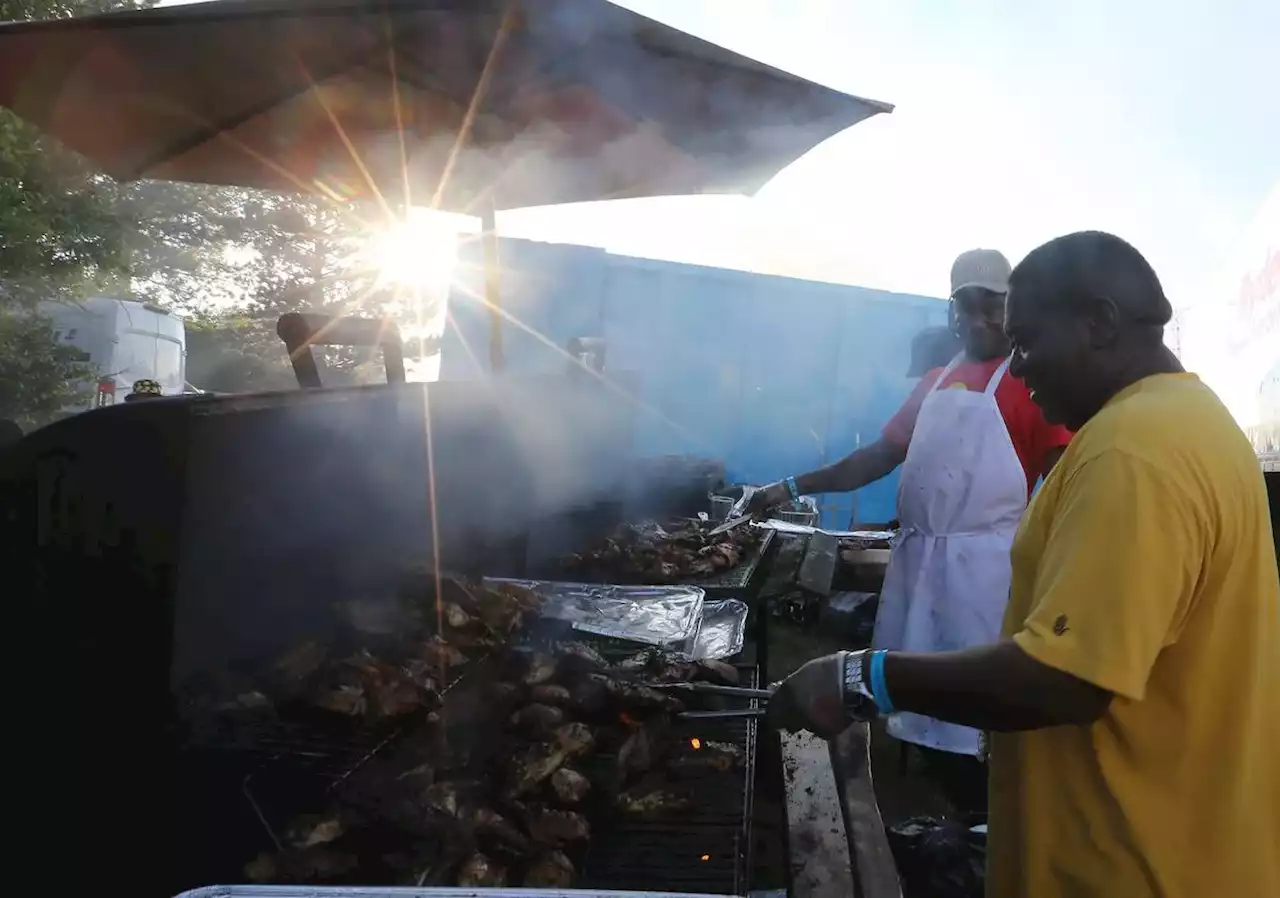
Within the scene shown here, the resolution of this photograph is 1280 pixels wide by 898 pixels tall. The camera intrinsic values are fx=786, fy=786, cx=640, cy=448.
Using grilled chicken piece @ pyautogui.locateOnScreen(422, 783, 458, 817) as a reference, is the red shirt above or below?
above

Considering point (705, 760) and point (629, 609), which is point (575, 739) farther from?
point (629, 609)

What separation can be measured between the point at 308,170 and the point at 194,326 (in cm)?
2200

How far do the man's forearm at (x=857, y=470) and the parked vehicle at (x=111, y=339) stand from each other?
11175 millimetres

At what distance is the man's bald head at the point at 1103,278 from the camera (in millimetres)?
1499

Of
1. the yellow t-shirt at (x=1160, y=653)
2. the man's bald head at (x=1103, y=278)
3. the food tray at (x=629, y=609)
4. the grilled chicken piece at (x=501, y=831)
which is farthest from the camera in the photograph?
the food tray at (x=629, y=609)

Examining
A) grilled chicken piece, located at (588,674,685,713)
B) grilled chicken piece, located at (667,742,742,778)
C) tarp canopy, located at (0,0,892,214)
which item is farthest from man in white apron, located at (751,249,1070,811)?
grilled chicken piece, located at (667,742,742,778)

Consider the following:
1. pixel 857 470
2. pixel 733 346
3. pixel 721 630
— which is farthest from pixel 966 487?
pixel 733 346

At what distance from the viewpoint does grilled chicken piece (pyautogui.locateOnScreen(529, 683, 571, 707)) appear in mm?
2623

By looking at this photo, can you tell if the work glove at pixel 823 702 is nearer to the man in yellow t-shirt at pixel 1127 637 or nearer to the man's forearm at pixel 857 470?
the man in yellow t-shirt at pixel 1127 637

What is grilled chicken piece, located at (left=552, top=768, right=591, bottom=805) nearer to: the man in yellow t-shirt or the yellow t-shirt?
the man in yellow t-shirt

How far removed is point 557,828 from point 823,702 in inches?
29.4

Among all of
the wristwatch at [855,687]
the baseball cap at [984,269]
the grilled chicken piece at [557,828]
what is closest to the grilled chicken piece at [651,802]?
the grilled chicken piece at [557,828]

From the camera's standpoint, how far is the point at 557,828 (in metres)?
1.93

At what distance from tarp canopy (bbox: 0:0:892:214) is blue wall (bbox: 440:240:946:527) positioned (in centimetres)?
573
